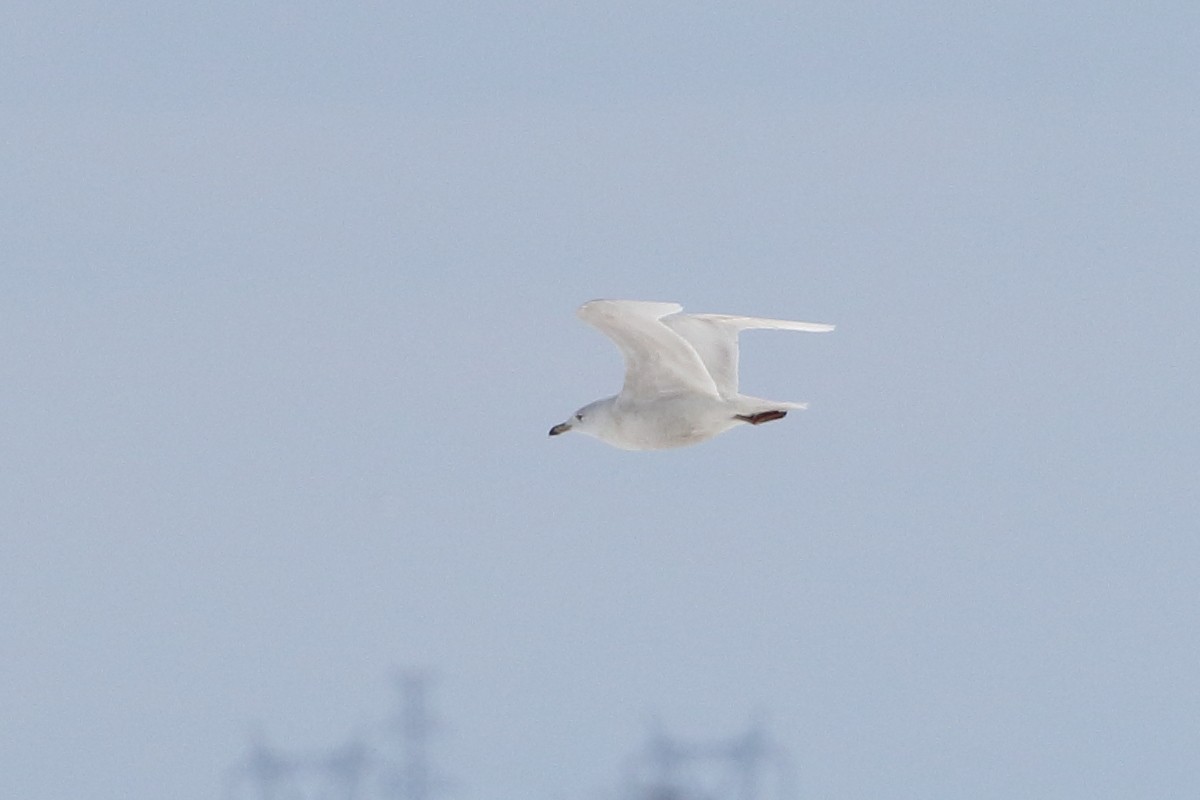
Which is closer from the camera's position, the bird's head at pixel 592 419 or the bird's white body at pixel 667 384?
the bird's white body at pixel 667 384

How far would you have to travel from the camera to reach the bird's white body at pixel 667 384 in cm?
2812

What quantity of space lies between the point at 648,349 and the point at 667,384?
485 mm

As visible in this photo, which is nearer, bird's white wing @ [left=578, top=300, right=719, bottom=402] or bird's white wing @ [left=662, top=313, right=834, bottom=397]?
bird's white wing @ [left=578, top=300, right=719, bottom=402]

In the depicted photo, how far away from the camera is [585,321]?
28078 mm

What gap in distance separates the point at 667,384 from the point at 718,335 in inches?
53.4

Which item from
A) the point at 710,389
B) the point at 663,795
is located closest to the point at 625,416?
the point at 710,389

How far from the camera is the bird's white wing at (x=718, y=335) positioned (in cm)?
3005

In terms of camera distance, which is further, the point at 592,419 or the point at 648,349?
the point at 592,419

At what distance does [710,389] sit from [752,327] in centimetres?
147

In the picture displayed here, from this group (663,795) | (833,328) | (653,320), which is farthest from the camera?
(663,795)

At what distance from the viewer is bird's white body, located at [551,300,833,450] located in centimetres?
2812

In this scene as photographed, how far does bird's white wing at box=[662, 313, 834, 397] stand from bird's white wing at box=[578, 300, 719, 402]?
2.46ft

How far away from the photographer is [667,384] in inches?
1144

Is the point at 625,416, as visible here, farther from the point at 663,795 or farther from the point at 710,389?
the point at 663,795
